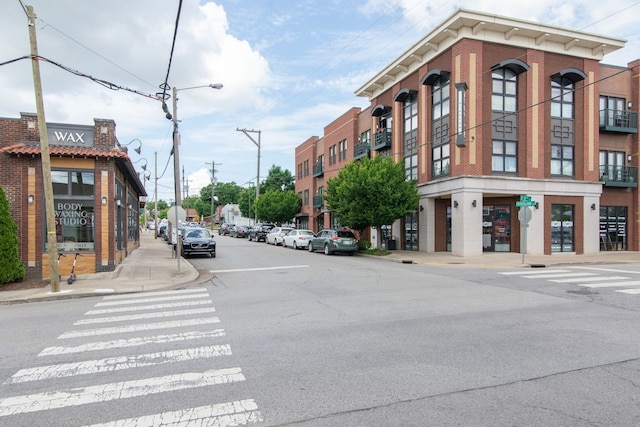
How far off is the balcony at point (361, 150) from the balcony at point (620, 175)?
1553cm

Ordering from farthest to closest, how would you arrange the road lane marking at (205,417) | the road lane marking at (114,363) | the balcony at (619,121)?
the balcony at (619,121) → the road lane marking at (114,363) → the road lane marking at (205,417)

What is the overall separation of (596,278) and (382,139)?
63.1 ft

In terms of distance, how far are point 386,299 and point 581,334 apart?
4.09 meters

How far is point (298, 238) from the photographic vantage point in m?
30.5

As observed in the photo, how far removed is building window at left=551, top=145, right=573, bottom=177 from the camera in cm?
2453

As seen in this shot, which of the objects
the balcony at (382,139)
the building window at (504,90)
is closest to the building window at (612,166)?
the building window at (504,90)

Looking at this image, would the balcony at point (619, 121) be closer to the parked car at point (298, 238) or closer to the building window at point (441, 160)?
the building window at point (441, 160)

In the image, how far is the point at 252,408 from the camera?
405cm

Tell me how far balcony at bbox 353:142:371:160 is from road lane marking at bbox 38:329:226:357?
90.8ft

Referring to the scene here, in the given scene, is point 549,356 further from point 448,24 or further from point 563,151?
point 563,151

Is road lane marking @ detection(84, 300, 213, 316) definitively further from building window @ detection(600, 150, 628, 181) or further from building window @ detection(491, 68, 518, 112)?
building window @ detection(600, 150, 628, 181)

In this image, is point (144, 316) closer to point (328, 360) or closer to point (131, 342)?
point (131, 342)

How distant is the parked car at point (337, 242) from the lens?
25022mm

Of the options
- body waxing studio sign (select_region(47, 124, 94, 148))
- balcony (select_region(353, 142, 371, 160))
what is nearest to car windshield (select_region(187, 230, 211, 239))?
body waxing studio sign (select_region(47, 124, 94, 148))
